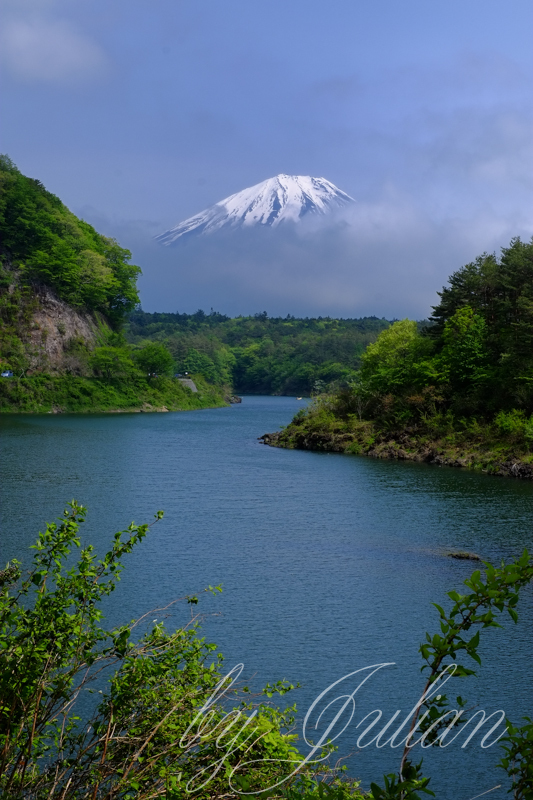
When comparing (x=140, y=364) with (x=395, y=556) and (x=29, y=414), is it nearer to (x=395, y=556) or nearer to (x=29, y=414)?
(x=29, y=414)

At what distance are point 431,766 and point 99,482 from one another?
885 inches

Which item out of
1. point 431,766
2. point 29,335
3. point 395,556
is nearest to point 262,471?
point 395,556

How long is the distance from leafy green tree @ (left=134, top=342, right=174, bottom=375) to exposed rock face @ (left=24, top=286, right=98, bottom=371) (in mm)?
5547

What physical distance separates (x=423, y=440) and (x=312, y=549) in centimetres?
2136

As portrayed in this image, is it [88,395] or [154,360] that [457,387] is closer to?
[88,395]

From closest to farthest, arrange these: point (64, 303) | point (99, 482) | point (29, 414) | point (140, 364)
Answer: point (99, 482)
point (29, 414)
point (64, 303)
point (140, 364)

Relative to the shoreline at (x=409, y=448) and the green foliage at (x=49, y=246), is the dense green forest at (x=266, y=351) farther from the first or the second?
the shoreline at (x=409, y=448)

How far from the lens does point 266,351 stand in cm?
14162

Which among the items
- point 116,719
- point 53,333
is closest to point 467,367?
point 116,719

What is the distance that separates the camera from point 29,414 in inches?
2506

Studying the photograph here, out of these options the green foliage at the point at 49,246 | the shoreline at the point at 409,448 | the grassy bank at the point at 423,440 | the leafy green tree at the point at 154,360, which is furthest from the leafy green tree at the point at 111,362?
the grassy bank at the point at 423,440

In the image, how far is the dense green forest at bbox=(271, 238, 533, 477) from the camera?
37.4m

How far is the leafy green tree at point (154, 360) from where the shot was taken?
8056 cm

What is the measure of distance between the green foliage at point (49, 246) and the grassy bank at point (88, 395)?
986 centimetres
